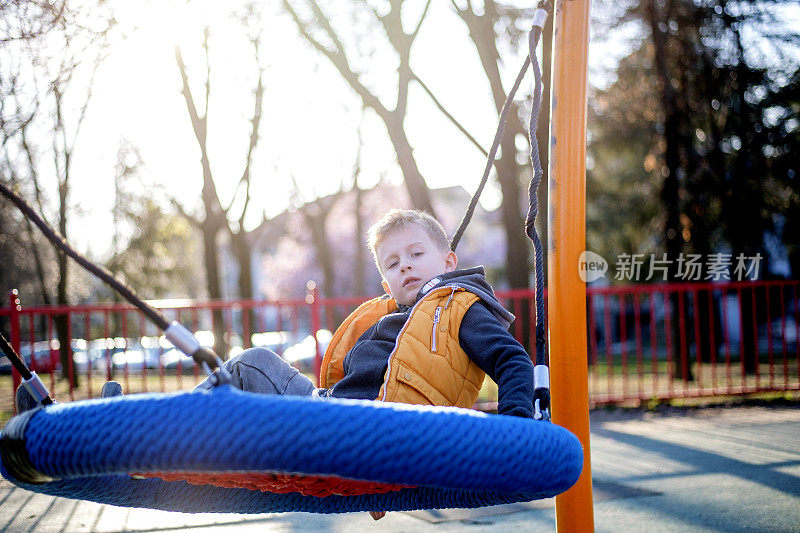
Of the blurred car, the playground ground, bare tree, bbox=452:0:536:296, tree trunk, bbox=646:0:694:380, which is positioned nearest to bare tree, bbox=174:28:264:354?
the blurred car

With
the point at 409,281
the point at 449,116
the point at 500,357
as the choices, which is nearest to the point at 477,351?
the point at 500,357

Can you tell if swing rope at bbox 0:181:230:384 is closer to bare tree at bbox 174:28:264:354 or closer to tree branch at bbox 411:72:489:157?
tree branch at bbox 411:72:489:157

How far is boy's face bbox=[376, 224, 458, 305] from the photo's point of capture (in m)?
2.21

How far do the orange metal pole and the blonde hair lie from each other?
23.0 inches

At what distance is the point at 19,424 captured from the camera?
Result: 120cm

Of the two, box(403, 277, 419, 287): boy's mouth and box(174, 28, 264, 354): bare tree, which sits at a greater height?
box(174, 28, 264, 354): bare tree

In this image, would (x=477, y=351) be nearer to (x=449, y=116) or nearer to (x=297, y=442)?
(x=297, y=442)

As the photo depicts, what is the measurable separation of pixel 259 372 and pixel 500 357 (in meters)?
0.61

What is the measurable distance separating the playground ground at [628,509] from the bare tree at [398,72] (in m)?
4.77

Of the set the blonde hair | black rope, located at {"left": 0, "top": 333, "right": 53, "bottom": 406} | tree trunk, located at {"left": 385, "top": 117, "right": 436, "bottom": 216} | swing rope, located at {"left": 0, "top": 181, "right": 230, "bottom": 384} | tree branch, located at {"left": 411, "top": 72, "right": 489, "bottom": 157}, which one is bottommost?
black rope, located at {"left": 0, "top": 333, "right": 53, "bottom": 406}

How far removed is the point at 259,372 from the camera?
5.91 feet

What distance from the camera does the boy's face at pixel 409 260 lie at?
2209 mm

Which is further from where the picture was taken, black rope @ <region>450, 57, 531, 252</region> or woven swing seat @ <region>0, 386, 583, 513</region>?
black rope @ <region>450, 57, 531, 252</region>

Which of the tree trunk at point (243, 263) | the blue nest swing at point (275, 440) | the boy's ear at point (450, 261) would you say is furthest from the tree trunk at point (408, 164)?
the tree trunk at point (243, 263)
